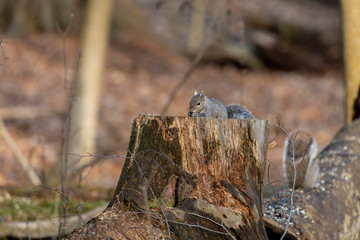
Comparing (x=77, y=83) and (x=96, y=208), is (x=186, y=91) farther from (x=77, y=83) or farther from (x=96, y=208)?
(x=96, y=208)

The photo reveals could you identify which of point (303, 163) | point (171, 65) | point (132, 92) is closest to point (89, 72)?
point (132, 92)

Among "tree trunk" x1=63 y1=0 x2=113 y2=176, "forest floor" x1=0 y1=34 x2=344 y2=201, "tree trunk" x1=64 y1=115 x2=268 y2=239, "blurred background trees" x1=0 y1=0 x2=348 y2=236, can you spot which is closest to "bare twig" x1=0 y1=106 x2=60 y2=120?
"blurred background trees" x1=0 y1=0 x2=348 y2=236

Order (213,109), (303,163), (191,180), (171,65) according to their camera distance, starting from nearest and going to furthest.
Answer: (191,180) < (213,109) < (303,163) < (171,65)

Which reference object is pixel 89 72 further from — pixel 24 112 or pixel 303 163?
pixel 303 163

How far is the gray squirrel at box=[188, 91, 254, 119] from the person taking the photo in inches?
108

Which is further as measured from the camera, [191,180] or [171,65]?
[171,65]

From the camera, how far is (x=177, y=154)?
2281mm

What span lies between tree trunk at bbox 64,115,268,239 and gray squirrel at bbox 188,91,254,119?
379mm

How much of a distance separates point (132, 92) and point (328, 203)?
820cm

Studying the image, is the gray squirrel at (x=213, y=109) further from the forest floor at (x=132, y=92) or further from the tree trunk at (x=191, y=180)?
the forest floor at (x=132, y=92)

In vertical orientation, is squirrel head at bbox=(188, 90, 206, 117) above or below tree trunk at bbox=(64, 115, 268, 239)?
above

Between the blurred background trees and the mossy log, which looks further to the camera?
the blurred background trees

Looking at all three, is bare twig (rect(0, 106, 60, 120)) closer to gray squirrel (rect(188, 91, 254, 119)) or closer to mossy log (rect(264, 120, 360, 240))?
mossy log (rect(264, 120, 360, 240))

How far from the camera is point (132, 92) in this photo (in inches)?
436
